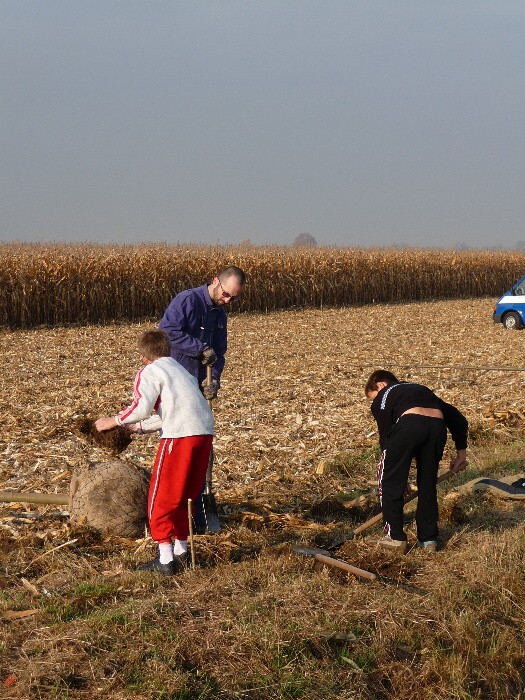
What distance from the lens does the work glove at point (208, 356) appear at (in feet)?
20.4

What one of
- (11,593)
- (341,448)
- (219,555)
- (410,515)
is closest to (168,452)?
(219,555)

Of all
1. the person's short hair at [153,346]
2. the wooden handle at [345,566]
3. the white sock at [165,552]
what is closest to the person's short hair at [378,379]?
the wooden handle at [345,566]

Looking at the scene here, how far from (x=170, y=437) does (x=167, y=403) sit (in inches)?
8.4

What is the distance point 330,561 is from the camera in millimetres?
5535

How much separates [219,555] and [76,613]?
1.23 m

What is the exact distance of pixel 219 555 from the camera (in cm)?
581

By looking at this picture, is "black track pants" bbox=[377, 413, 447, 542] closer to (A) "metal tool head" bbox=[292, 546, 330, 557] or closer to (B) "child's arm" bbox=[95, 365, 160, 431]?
(A) "metal tool head" bbox=[292, 546, 330, 557]

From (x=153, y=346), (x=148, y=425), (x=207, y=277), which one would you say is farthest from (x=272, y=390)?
(x=207, y=277)

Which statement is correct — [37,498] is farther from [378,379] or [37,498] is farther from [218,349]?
[378,379]

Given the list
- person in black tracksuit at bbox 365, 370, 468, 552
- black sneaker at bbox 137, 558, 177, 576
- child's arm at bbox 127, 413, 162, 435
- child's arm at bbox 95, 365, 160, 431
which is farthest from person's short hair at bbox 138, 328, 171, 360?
person in black tracksuit at bbox 365, 370, 468, 552

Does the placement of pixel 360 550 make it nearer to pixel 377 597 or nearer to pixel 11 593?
pixel 377 597

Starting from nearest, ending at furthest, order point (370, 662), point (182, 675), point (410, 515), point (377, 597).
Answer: point (182, 675) < point (370, 662) < point (377, 597) < point (410, 515)

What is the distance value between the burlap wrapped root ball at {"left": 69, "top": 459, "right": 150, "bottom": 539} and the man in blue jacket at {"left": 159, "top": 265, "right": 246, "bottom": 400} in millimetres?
877

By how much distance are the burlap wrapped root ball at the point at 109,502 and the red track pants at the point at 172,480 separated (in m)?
0.79
